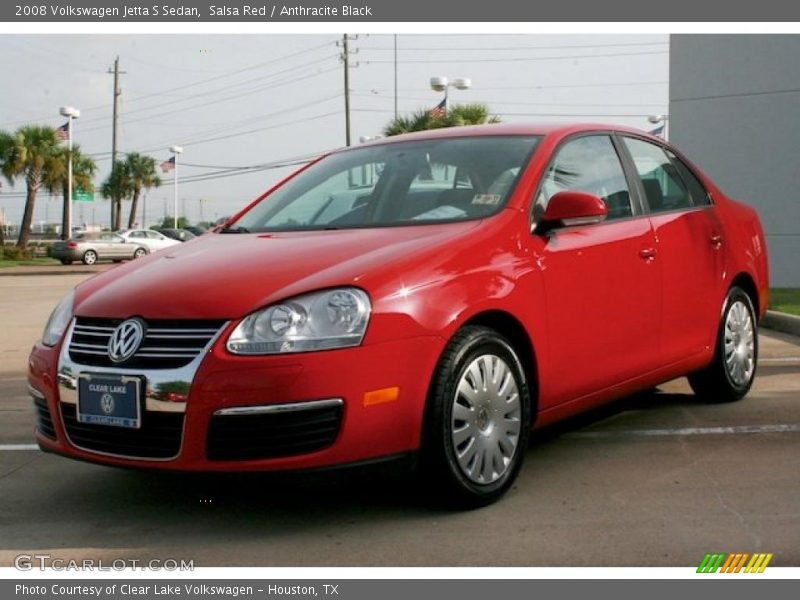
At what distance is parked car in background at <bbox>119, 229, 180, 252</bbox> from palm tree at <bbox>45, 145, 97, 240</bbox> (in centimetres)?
809

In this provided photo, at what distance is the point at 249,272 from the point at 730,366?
10.7 feet

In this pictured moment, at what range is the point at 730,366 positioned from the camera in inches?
243

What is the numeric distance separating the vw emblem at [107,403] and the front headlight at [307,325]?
0.54 m

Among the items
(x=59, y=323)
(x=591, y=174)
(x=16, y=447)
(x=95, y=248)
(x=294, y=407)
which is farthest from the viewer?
(x=95, y=248)

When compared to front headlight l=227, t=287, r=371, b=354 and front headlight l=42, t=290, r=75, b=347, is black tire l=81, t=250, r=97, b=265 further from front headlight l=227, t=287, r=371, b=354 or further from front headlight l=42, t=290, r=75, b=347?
front headlight l=227, t=287, r=371, b=354

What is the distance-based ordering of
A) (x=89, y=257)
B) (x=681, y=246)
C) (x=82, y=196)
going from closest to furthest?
(x=681, y=246), (x=89, y=257), (x=82, y=196)

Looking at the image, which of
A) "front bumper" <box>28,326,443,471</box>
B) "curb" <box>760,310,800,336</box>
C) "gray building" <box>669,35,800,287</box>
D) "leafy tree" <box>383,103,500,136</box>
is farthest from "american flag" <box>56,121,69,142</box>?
"front bumper" <box>28,326,443,471</box>

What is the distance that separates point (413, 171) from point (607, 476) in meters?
Result: 1.68

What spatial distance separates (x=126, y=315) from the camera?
4.04 m

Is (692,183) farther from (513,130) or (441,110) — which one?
(441,110)

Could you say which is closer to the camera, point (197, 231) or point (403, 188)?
point (403, 188)

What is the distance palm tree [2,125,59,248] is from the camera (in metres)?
47.9

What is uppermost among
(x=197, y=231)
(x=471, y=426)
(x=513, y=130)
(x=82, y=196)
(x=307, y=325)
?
(x=82, y=196)

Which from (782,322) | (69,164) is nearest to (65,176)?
(69,164)
